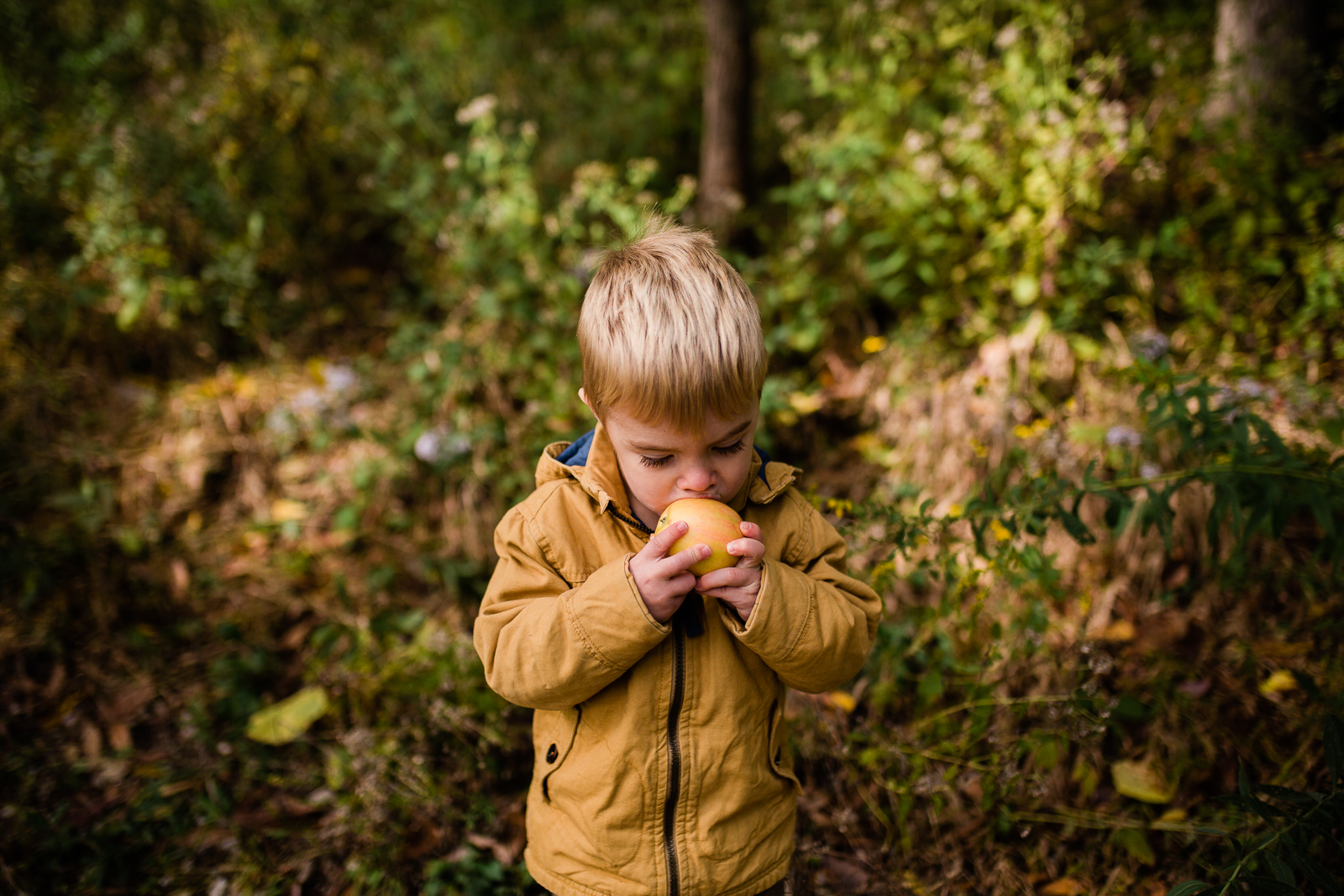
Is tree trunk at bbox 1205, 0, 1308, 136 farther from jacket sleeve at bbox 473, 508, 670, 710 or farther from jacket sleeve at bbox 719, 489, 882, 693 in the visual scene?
jacket sleeve at bbox 473, 508, 670, 710

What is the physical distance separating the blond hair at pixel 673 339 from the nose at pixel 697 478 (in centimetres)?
8

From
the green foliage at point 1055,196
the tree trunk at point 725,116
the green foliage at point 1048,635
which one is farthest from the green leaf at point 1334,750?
the tree trunk at point 725,116

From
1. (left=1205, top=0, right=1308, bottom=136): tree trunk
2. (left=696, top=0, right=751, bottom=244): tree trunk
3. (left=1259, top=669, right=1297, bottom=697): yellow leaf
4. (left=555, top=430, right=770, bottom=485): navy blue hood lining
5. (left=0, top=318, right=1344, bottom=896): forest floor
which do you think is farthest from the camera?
(left=696, top=0, right=751, bottom=244): tree trunk

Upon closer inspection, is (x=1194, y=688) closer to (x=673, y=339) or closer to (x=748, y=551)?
(x=748, y=551)

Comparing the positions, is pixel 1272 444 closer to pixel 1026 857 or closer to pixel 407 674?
pixel 1026 857

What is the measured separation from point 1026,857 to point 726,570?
1550mm

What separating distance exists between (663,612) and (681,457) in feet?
0.91

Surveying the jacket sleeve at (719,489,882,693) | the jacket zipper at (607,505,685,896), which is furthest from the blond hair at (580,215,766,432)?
the jacket zipper at (607,505,685,896)

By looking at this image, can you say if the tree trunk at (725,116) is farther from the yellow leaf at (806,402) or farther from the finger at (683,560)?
the finger at (683,560)

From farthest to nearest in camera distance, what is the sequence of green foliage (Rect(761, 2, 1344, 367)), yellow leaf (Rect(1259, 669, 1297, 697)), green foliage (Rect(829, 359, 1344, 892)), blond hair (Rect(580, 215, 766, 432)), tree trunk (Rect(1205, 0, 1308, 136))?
tree trunk (Rect(1205, 0, 1308, 136)), green foliage (Rect(761, 2, 1344, 367)), yellow leaf (Rect(1259, 669, 1297, 697)), green foliage (Rect(829, 359, 1344, 892)), blond hair (Rect(580, 215, 766, 432))

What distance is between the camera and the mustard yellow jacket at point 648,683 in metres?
1.32

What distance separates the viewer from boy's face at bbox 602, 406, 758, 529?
1293mm

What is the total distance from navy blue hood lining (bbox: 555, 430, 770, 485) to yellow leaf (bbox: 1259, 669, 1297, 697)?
6.46 ft

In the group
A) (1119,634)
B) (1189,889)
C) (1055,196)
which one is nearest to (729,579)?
(1189,889)
